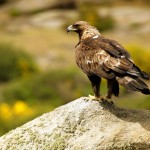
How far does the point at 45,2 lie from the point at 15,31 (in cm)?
1076

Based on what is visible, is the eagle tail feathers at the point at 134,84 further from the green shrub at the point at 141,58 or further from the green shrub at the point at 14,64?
the green shrub at the point at 141,58

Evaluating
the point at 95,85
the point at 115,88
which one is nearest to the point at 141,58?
the point at 115,88

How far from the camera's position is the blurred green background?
29250mm

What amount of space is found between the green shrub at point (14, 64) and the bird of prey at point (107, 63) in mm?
28510

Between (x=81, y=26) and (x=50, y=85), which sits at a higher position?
(x=81, y=26)

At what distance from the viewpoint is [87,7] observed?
196 feet

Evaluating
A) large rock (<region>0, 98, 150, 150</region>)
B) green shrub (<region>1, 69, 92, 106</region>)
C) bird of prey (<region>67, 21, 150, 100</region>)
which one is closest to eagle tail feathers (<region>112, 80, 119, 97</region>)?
bird of prey (<region>67, 21, 150, 100</region>)

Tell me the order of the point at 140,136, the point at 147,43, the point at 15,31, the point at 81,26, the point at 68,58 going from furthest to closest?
the point at 15,31, the point at 147,43, the point at 68,58, the point at 81,26, the point at 140,136

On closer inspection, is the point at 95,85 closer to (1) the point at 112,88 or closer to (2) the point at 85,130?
(1) the point at 112,88

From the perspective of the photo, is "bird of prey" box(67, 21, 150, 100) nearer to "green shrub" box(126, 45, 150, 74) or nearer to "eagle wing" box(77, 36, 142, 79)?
"eagle wing" box(77, 36, 142, 79)

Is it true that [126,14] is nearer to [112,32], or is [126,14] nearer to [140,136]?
[112,32]

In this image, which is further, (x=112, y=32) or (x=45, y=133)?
(x=112, y=32)

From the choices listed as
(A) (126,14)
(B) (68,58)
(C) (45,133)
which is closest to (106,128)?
(C) (45,133)

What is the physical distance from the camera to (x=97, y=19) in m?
56.2
